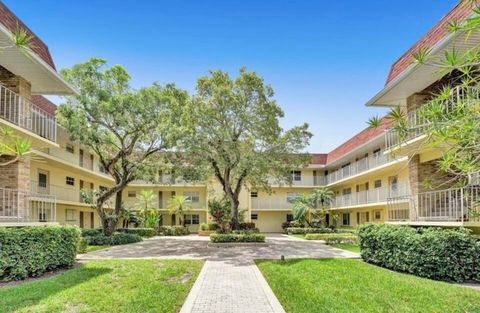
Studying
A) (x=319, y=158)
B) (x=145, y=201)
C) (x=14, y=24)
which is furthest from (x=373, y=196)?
(x=14, y=24)

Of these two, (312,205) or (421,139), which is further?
(312,205)

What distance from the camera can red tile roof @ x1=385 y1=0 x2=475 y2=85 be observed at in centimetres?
1146

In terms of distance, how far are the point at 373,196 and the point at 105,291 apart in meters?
22.7

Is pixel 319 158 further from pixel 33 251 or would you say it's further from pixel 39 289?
pixel 39 289

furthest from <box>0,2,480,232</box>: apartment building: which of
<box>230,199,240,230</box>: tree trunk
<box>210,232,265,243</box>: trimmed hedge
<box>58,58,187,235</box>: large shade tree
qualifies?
<box>210,232,265,243</box>: trimmed hedge

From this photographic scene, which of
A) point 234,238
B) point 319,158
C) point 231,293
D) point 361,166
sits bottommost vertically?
point 234,238

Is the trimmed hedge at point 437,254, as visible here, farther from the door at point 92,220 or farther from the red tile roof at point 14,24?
the door at point 92,220

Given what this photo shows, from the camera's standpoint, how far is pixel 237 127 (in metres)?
22.3

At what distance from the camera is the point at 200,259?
51.5 ft

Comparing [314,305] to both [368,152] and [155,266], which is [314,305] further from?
[368,152]

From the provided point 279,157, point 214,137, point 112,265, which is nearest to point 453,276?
point 112,265

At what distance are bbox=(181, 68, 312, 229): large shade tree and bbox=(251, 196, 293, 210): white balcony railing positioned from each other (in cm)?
1672

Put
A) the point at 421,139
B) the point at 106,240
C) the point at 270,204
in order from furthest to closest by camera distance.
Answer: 1. the point at 270,204
2. the point at 106,240
3. the point at 421,139

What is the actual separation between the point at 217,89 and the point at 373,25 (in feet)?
34.0
